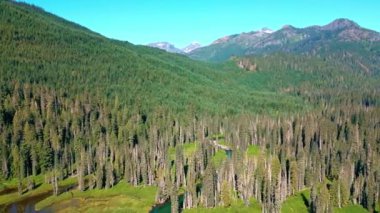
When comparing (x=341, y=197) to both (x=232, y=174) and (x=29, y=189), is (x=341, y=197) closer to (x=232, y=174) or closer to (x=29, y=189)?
(x=232, y=174)

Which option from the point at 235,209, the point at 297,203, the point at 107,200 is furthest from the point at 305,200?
the point at 107,200

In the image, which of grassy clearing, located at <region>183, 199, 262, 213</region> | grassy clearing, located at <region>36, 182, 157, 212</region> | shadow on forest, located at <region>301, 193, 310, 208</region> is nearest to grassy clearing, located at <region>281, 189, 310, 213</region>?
shadow on forest, located at <region>301, 193, 310, 208</region>

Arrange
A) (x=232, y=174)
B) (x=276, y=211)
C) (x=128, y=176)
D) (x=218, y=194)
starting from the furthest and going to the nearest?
(x=128, y=176)
(x=232, y=174)
(x=218, y=194)
(x=276, y=211)

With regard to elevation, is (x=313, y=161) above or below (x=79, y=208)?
above

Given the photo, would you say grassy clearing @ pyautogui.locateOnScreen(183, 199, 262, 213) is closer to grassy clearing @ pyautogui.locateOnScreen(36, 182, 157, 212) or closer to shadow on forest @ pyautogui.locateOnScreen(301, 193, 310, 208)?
shadow on forest @ pyautogui.locateOnScreen(301, 193, 310, 208)

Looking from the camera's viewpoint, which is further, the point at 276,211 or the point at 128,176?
the point at 128,176

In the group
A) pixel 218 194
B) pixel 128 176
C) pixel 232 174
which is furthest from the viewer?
pixel 128 176

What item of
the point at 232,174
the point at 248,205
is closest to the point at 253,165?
the point at 232,174
